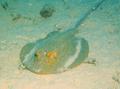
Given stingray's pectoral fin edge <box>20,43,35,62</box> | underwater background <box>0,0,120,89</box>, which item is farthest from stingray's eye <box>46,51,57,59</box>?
stingray's pectoral fin edge <box>20,43,35,62</box>

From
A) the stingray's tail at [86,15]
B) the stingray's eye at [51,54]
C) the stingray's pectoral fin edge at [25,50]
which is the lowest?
the stingray's pectoral fin edge at [25,50]

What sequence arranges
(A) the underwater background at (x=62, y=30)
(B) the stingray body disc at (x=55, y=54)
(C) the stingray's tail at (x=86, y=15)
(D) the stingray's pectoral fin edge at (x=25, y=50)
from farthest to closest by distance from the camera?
(C) the stingray's tail at (x=86, y=15) < (D) the stingray's pectoral fin edge at (x=25, y=50) < (A) the underwater background at (x=62, y=30) < (B) the stingray body disc at (x=55, y=54)

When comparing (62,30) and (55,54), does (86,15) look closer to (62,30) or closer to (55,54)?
(62,30)

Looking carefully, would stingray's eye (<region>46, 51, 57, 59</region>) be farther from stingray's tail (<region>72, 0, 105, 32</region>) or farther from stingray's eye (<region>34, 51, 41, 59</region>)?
stingray's tail (<region>72, 0, 105, 32</region>)

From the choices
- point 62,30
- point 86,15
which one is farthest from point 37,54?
point 86,15

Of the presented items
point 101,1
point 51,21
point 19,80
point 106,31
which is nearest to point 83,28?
point 106,31

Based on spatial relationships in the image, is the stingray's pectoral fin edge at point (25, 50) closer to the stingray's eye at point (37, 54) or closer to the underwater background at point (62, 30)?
the underwater background at point (62, 30)

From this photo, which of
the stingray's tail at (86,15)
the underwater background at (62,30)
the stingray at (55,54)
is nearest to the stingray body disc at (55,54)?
the stingray at (55,54)

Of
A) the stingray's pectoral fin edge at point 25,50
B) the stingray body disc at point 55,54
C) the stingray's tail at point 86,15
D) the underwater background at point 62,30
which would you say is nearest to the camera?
the stingray body disc at point 55,54

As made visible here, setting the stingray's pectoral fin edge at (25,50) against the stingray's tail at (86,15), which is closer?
the stingray's pectoral fin edge at (25,50)
